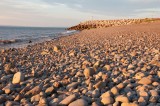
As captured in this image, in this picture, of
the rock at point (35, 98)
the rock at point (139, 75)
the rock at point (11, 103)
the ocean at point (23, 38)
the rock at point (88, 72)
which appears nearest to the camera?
the rock at point (11, 103)

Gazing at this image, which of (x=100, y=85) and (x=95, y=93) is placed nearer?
(x=95, y=93)

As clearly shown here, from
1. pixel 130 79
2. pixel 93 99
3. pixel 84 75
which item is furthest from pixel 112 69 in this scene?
pixel 93 99

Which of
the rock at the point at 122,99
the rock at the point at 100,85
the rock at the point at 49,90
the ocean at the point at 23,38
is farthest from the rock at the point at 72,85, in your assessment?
the ocean at the point at 23,38

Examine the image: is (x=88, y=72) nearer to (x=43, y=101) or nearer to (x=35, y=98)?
(x=35, y=98)

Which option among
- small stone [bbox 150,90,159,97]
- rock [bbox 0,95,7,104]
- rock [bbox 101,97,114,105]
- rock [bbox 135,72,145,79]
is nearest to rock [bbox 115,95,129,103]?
rock [bbox 101,97,114,105]

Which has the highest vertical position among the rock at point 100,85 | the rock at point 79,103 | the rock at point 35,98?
the rock at point 100,85

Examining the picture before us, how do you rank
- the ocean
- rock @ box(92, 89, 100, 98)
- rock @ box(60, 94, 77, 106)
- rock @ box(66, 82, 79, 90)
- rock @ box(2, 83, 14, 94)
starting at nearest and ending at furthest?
rock @ box(60, 94, 77, 106)
rock @ box(92, 89, 100, 98)
rock @ box(66, 82, 79, 90)
rock @ box(2, 83, 14, 94)
the ocean

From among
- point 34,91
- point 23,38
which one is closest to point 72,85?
point 34,91

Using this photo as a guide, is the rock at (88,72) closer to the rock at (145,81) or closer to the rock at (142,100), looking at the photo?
the rock at (145,81)

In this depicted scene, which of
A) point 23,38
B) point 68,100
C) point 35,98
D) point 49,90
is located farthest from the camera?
point 23,38

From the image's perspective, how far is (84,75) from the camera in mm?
6293

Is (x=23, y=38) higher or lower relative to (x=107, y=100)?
lower

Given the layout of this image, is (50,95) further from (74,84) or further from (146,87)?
(146,87)

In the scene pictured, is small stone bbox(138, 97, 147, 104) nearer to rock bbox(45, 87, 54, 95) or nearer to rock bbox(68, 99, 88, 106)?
rock bbox(68, 99, 88, 106)
